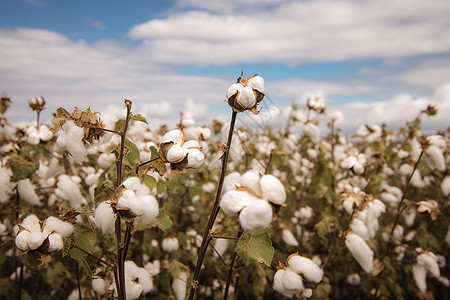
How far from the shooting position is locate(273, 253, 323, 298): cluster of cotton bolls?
4.12ft

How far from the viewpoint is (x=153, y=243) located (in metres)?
3.08

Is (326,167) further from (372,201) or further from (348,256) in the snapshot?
(372,201)

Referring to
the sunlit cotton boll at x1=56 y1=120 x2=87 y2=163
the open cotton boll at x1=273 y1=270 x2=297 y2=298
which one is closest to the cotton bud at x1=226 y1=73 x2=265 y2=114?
the sunlit cotton boll at x1=56 y1=120 x2=87 y2=163

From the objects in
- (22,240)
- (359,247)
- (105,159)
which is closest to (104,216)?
(22,240)

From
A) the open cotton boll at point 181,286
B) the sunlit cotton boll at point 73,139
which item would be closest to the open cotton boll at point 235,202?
the sunlit cotton boll at point 73,139

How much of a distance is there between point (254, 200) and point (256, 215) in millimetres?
60

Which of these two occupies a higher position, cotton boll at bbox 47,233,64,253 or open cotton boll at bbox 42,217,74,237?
open cotton boll at bbox 42,217,74,237

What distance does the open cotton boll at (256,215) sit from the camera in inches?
36.6

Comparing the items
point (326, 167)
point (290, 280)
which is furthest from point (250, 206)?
point (326, 167)

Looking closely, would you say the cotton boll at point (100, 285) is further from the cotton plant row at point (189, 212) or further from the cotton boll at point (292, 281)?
the cotton boll at point (292, 281)

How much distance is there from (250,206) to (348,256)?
8.94ft

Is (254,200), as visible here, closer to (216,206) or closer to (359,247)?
(216,206)

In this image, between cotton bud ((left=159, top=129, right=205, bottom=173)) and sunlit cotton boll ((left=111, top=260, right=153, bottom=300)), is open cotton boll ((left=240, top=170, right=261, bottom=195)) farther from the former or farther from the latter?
sunlit cotton boll ((left=111, top=260, right=153, bottom=300))

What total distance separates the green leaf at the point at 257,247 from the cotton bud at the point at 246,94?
1.69 feet
